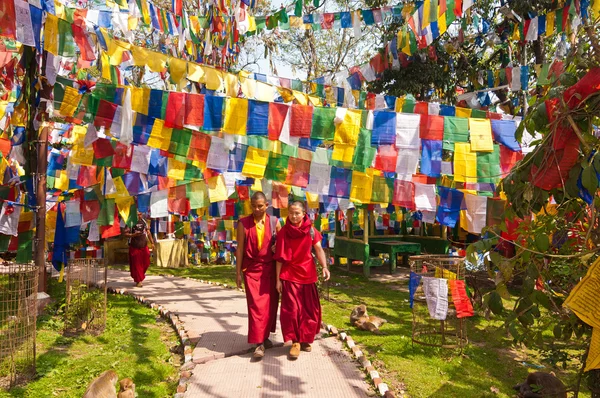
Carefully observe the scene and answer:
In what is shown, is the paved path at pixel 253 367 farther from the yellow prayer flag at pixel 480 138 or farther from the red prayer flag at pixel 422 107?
the red prayer flag at pixel 422 107

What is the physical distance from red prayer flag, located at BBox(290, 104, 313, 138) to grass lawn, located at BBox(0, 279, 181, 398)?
10.0 ft

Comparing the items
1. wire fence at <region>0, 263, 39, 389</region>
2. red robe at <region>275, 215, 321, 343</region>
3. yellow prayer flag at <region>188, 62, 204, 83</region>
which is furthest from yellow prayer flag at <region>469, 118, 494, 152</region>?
wire fence at <region>0, 263, 39, 389</region>

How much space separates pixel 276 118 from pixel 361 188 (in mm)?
1610

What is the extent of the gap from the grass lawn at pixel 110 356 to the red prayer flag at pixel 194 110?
2.75 meters

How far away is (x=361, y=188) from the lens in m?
6.99

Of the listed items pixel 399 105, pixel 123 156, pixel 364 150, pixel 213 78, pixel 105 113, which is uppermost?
pixel 399 105

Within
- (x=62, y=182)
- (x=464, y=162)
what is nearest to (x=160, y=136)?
(x=464, y=162)

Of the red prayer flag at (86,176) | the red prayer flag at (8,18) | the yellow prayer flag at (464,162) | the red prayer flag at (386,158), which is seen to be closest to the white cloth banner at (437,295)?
the yellow prayer flag at (464,162)

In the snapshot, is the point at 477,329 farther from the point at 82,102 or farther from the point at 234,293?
the point at 82,102

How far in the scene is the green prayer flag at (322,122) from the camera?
20.9ft

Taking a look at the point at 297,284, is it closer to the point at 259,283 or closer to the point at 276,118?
the point at 259,283

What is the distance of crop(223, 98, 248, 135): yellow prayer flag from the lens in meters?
6.20

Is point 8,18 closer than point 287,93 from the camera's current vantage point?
Yes

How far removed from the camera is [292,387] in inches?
172
